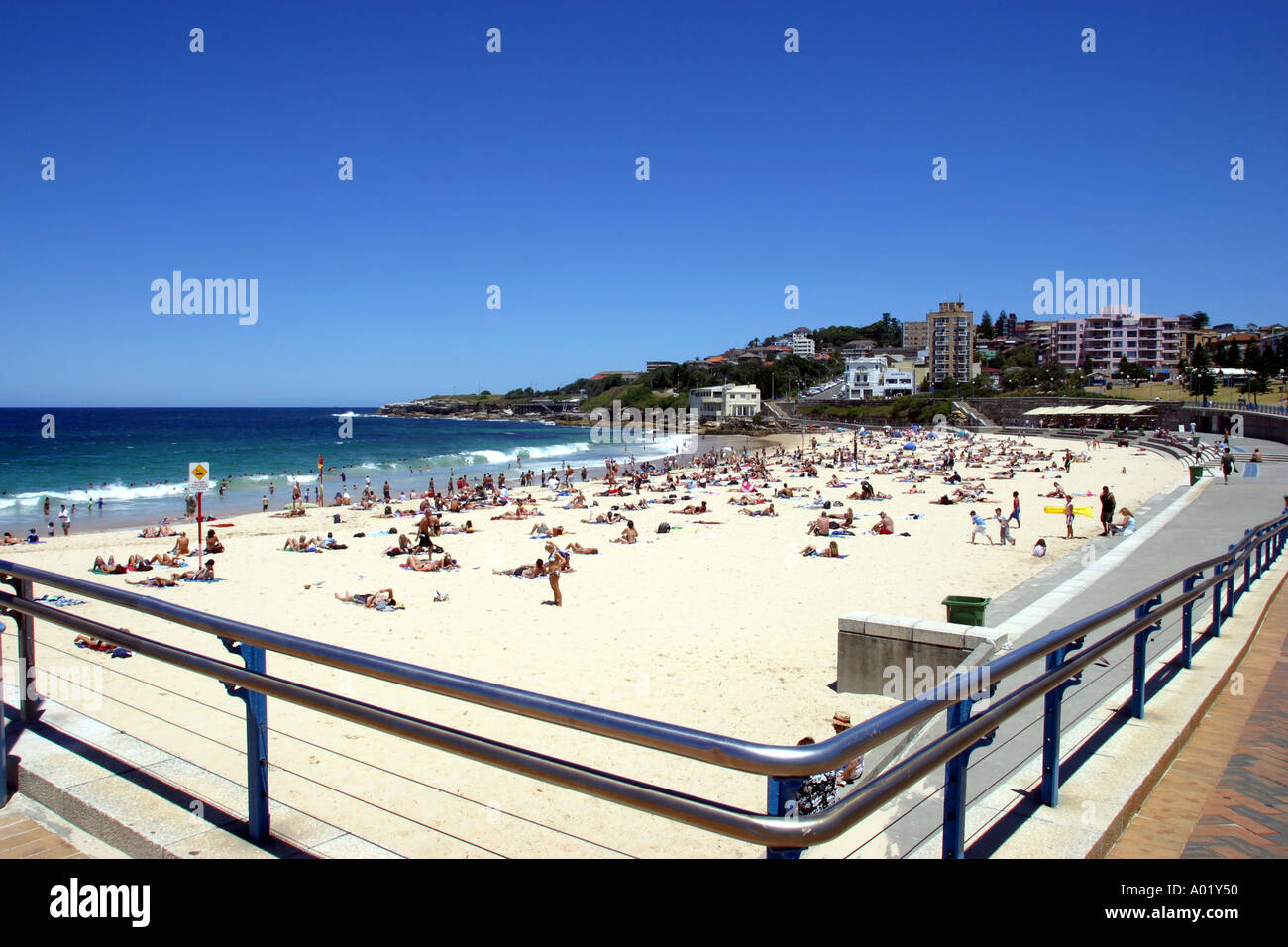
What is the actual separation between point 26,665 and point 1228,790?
5371mm

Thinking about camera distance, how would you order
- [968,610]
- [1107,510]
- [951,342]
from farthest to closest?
[951,342] → [1107,510] → [968,610]

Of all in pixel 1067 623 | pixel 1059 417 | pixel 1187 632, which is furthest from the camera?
pixel 1059 417

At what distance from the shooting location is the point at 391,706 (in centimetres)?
850

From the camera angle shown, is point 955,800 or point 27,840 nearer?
point 955,800

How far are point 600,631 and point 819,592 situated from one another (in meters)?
4.26

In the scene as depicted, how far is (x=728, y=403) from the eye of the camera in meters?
118

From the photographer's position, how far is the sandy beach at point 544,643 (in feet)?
19.1

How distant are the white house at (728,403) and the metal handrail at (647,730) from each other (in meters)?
115

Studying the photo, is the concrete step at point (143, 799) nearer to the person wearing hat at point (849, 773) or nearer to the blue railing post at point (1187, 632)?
the person wearing hat at point (849, 773)

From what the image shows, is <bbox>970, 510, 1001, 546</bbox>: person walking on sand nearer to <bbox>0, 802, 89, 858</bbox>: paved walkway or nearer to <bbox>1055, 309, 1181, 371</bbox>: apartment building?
<bbox>0, 802, 89, 858</bbox>: paved walkway

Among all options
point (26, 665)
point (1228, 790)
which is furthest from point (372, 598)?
point (1228, 790)

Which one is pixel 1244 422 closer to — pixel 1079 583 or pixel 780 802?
pixel 1079 583

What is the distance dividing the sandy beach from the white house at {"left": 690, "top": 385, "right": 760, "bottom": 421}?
92.0m

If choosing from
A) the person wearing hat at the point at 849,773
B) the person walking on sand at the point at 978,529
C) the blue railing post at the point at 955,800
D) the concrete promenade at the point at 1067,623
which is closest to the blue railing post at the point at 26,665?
the concrete promenade at the point at 1067,623
